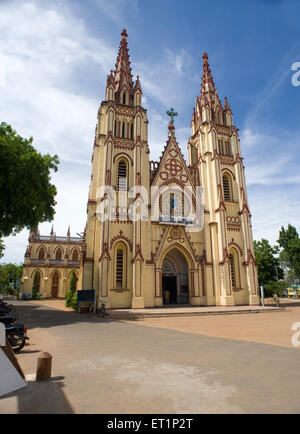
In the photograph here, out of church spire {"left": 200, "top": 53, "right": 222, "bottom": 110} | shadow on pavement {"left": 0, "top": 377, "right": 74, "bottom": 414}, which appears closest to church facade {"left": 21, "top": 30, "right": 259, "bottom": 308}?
church spire {"left": 200, "top": 53, "right": 222, "bottom": 110}

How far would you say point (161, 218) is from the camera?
25641 mm

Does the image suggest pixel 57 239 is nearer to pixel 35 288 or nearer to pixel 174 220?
pixel 35 288

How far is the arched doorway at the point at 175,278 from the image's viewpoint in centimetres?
2694

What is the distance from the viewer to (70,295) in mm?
26344

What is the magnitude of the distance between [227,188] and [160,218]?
32.4 ft

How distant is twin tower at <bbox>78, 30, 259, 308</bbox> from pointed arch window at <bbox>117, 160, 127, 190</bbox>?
10 centimetres

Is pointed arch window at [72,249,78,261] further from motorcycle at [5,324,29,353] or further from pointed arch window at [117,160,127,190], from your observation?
motorcycle at [5,324,29,353]

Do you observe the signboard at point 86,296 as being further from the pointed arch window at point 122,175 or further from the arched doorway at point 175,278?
the pointed arch window at point 122,175

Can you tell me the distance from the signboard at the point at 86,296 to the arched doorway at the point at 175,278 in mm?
9229

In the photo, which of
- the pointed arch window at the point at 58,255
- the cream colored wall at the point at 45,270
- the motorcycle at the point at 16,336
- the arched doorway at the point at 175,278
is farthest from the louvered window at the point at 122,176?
the pointed arch window at the point at 58,255

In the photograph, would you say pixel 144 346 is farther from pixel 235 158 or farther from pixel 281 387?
pixel 235 158

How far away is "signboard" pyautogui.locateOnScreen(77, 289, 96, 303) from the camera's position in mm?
19841

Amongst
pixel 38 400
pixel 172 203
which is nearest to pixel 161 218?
pixel 172 203
